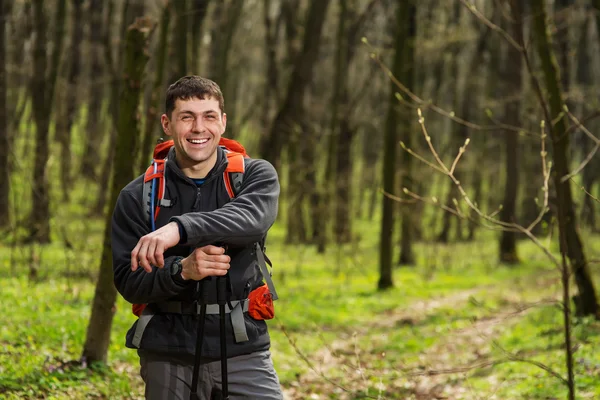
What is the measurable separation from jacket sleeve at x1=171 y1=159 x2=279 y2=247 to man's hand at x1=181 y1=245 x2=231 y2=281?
0.04 metres

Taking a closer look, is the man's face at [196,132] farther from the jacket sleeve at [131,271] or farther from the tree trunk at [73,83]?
the tree trunk at [73,83]

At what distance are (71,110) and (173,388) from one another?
Result: 19.4 m

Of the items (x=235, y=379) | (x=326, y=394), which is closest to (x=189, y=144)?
(x=235, y=379)

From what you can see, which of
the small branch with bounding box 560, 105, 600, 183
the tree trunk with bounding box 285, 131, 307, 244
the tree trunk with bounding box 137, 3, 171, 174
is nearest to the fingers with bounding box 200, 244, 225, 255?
the small branch with bounding box 560, 105, 600, 183

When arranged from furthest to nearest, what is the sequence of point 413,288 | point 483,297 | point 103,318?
point 413,288, point 483,297, point 103,318

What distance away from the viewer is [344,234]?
1938 centimetres

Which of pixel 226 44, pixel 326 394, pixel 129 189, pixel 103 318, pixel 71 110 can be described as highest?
pixel 226 44

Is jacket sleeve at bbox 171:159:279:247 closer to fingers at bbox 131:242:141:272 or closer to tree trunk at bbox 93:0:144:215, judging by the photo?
fingers at bbox 131:242:141:272

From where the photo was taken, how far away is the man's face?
10.5ft

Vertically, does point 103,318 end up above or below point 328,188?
below

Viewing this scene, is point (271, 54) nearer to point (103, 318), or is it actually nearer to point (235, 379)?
point (103, 318)

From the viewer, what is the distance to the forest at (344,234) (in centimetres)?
658

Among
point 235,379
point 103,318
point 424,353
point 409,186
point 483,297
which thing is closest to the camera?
point 235,379

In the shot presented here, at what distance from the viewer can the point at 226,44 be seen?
19500 millimetres
